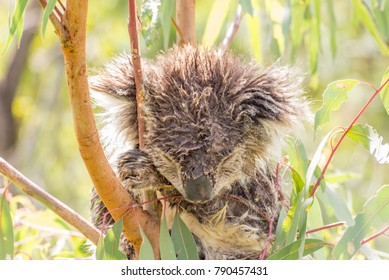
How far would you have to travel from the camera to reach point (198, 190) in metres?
2.33

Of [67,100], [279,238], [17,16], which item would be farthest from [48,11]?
[67,100]

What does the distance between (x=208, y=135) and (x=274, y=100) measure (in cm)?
37

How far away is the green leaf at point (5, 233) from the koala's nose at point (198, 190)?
2.06ft

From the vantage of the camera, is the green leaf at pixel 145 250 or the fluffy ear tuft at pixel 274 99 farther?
the fluffy ear tuft at pixel 274 99

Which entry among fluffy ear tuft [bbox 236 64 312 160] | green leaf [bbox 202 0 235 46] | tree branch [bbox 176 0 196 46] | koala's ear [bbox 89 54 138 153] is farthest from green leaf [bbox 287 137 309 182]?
green leaf [bbox 202 0 235 46]

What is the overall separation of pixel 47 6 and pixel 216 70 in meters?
0.83

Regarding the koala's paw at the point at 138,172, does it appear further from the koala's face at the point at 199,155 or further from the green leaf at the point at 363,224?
the green leaf at the point at 363,224

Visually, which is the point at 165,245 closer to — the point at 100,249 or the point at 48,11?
the point at 100,249

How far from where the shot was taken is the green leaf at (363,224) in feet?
7.39

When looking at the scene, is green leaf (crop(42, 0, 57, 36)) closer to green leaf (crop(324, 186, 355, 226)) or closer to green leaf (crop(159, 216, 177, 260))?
green leaf (crop(159, 216, 177, 260))

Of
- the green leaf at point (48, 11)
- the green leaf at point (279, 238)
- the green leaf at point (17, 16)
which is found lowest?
the green leaf at point (279, 238)

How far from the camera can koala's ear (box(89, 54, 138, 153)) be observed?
106 inches

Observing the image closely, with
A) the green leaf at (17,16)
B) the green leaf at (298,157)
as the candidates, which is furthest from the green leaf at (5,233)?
the green leaf at (298,157)

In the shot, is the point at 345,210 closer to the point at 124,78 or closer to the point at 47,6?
the point at 124,78
